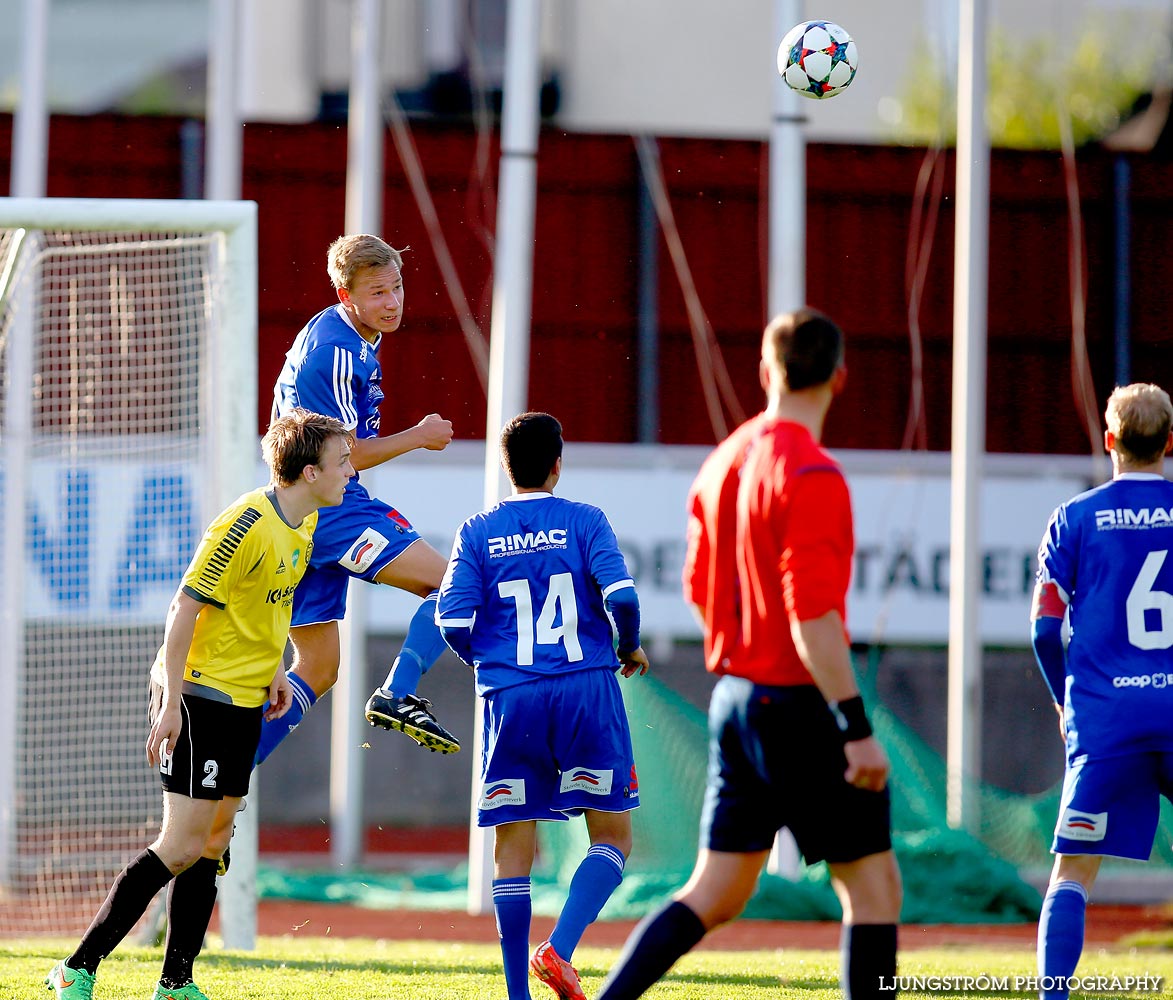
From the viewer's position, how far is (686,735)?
35.5ft

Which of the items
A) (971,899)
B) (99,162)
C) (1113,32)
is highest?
(1113,32)

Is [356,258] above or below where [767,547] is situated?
above

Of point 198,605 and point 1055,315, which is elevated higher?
point 1055,315

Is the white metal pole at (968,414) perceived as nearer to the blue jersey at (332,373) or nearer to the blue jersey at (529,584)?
the blue jersey at (332,373)

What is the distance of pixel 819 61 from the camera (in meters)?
7.77

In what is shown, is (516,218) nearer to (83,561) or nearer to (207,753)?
(83,561)

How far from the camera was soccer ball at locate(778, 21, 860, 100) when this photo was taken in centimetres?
777

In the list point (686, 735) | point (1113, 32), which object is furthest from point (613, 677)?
point (1113, 32)

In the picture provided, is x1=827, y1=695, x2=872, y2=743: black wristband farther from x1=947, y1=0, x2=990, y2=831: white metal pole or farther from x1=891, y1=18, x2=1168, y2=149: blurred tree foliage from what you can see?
x1=891, y1=18, x2=1168, y2=149: blurred tree foliage

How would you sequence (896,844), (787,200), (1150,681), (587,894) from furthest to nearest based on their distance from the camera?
(787,200), (896,844), (587,894), (1150,681)

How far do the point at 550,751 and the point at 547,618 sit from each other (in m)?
0.41

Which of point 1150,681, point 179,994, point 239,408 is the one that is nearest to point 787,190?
point 239,408

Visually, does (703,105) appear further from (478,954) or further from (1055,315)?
(478,954)

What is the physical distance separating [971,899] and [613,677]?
6147 millimetres
